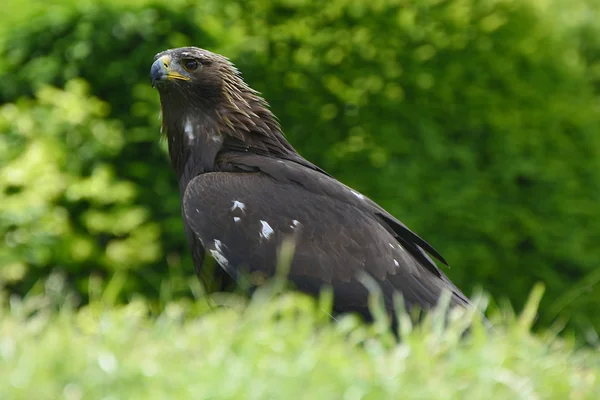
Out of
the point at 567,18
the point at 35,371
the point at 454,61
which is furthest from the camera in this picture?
the point at 567,18

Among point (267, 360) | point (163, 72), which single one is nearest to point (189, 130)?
point (163, 72)

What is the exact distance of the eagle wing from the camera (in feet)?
16.5

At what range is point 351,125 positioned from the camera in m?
8.01

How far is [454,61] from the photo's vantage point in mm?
8281

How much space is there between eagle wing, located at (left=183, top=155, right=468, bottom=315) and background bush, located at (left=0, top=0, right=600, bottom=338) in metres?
1.63

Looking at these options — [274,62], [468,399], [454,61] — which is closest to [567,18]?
[454,61]

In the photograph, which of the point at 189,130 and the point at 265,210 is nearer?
the point at 265,210

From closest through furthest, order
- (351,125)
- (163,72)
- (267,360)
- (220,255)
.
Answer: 1. (267,360)
2. (220,255)
3. (163,72)
4. (351,125)

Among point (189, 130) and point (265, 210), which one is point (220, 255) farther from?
point (189, 130)

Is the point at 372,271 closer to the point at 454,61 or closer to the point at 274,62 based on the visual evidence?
the point at 274,62

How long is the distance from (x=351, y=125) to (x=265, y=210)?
3.04m

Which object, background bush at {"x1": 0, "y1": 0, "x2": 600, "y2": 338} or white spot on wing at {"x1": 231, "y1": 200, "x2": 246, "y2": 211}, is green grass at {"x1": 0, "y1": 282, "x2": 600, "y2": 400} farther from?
background bush at {"x1": 0, "y1": 0, "x2": 600, "y2": 338}

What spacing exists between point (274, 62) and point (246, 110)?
2.15 metres

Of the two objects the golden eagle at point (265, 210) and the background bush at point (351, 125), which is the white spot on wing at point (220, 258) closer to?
the golden eagle at point (265, 210)
